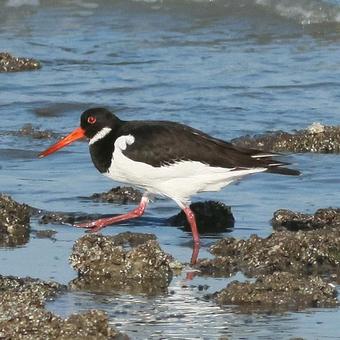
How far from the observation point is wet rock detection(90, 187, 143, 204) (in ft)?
34.4

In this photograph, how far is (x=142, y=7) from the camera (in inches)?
821

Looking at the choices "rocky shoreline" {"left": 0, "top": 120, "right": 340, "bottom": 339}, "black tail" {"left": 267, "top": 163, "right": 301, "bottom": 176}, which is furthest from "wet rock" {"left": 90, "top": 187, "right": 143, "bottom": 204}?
"black tail" {"left": 267, "top": 163, "right": 301, "bottom": 176}

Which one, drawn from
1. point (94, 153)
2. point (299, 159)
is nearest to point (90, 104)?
point (299, 159)

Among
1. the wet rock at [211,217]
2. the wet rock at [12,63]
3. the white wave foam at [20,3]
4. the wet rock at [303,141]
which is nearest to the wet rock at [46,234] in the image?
the wet rock at [211,217]

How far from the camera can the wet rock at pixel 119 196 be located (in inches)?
413

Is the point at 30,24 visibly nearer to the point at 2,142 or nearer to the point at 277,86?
the point at 277,86

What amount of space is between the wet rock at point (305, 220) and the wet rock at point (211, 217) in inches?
14.0

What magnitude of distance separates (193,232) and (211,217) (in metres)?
0.58

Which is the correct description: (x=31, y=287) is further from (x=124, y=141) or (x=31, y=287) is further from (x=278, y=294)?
(x=124, y=141)

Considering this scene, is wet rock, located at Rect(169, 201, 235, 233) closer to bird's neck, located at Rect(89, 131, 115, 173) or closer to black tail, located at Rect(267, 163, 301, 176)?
black tail, located at Rect(267, 163, 301, 176)

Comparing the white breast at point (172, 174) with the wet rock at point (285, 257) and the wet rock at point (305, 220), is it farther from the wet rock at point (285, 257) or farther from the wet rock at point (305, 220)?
the wet rock at point (285, 257)

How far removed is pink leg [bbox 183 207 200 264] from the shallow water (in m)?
0.09

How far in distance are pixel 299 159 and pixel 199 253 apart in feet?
11.1

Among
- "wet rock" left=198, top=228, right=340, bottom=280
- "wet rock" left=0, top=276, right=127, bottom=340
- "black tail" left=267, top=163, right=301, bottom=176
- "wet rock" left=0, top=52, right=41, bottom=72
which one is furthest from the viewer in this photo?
"wet rock" left=0, top=52, right=41, bottom=72
